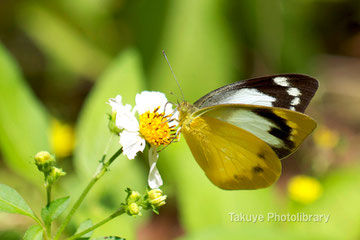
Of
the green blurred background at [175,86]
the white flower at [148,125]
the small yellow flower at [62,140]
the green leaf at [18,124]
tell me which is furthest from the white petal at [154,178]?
the small yellow flower at [62,140]

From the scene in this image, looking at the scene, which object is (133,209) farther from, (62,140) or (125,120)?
(62,140)

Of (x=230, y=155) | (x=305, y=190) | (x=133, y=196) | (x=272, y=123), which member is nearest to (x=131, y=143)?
(x=133, y=196)

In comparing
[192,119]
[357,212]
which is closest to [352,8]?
[357,212]

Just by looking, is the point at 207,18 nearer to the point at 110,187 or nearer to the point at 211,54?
the point at 211,54

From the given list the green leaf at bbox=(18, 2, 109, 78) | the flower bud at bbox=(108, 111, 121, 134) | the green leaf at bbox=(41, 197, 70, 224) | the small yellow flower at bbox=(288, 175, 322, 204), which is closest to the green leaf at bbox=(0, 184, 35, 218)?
the green leaf at bbox=(41, 197, 70, 224)

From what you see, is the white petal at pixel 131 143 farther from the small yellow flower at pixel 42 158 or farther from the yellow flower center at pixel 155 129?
the small yellow flower at pixel 42 158
